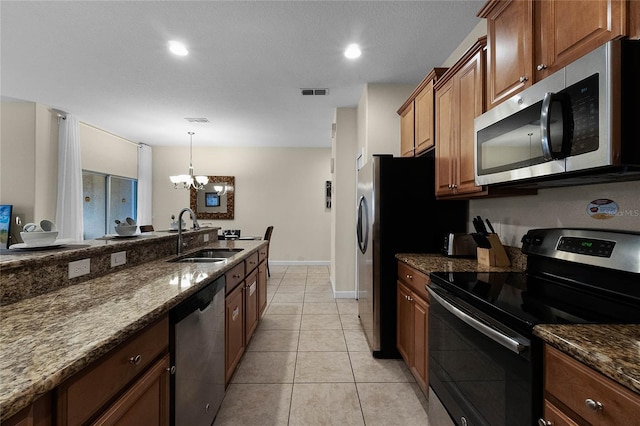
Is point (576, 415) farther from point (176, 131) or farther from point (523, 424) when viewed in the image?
point (176, 131)

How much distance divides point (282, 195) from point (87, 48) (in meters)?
4.49

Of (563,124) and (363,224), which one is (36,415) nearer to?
(563,124)

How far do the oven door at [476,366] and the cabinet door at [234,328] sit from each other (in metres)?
1.28

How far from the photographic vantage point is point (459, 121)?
2053mm

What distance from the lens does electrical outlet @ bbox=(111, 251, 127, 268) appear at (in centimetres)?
172

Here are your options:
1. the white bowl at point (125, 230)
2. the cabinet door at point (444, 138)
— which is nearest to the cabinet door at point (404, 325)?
the cabinet door at point (444, 138)

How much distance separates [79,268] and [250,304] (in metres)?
1.42

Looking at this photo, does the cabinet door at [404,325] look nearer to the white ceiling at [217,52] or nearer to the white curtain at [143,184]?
the white ceiling at [217,52]

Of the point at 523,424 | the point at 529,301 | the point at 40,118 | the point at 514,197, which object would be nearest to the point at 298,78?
the point at 514,197

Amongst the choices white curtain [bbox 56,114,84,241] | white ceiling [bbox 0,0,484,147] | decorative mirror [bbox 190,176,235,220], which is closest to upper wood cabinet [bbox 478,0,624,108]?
white ceiling [bbox 0,0,484,147]

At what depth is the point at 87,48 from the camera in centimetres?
277

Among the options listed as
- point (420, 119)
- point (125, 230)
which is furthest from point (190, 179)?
point (420, 119)

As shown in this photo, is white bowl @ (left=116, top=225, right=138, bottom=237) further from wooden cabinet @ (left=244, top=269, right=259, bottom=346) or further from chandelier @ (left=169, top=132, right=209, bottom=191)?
chandelier @ (left=169, top=132, right=209, bottom=191)

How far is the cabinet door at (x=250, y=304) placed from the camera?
251 cm
